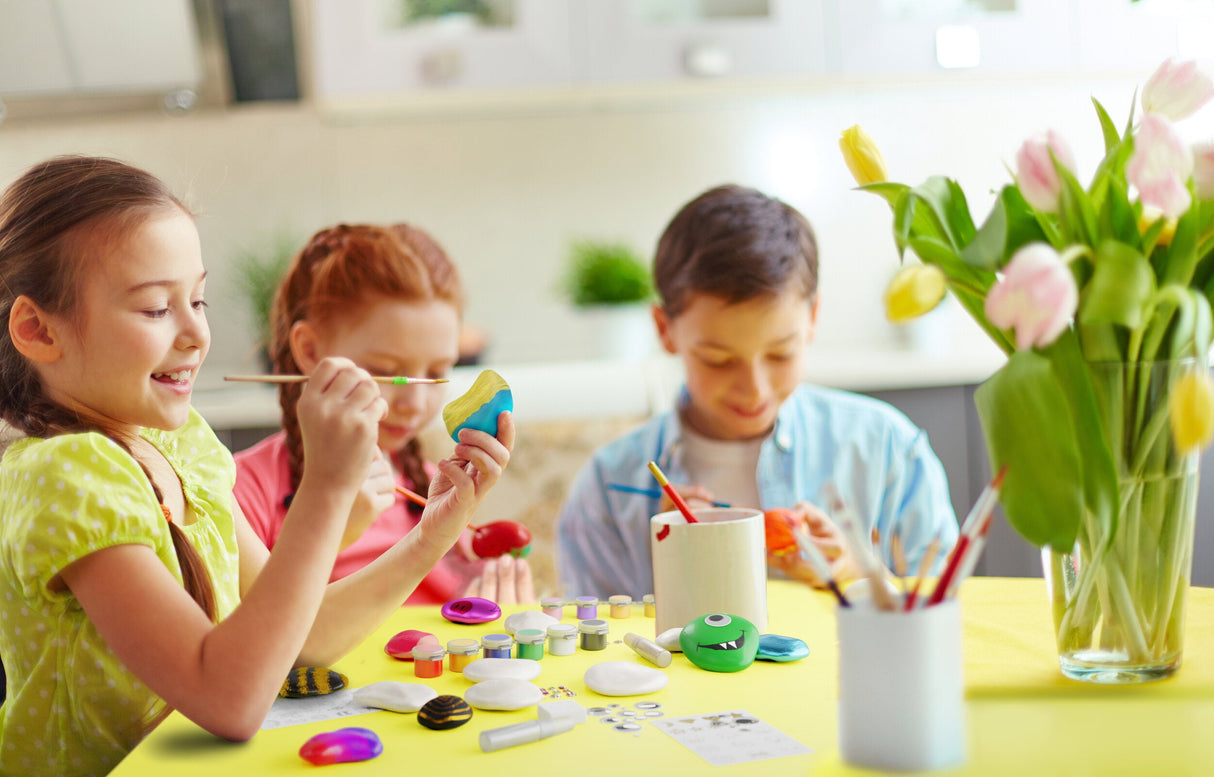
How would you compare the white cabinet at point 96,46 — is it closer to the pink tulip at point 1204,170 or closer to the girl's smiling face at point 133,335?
the girl's smiling face at point 133,335

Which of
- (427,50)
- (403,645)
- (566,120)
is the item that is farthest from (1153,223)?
(566,120)

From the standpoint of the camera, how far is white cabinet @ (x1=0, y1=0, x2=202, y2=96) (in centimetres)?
237

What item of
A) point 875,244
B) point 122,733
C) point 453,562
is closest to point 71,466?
point 122,733

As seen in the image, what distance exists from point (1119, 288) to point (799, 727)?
313mm

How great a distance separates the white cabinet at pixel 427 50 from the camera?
2.26 meters

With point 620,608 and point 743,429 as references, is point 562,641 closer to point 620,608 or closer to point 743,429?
point 620,608

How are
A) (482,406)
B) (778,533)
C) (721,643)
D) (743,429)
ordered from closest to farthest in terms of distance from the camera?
(721,643) < (482,406) < (778,533) < (743,429)

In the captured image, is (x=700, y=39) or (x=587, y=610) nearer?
(x=587, y=610)

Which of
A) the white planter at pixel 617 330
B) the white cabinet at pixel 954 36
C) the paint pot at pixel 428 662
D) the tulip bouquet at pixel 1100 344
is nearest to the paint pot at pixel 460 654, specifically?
the paint pot at pixel 428 662

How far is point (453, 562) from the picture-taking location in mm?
1481

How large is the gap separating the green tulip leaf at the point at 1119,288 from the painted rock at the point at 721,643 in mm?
317

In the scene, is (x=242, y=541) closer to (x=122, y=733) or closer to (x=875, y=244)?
(x=122, y=733)

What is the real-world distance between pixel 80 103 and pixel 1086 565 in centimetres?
252

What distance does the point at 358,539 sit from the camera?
1.38m
